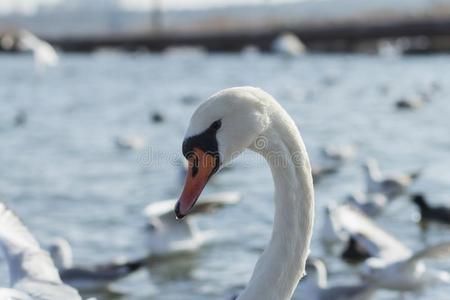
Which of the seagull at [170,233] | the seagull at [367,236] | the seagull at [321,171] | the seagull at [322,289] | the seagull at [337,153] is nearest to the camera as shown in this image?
the seagull at [322,289]

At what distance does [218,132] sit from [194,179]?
19 cm

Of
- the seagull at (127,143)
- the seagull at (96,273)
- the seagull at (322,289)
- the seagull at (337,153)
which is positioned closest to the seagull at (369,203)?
the seagull at (322,289)

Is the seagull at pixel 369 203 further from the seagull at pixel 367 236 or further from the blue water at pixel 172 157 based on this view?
the seagull at pixel 367 236

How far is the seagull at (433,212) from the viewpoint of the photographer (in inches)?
472

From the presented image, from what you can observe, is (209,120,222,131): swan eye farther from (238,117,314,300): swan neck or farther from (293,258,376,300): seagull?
(293,258,376,300): seagull

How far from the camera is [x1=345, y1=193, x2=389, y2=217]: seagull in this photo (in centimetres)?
1212

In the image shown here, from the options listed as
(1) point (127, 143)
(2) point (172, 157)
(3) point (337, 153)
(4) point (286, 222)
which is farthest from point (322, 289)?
(1) point (127, 143)

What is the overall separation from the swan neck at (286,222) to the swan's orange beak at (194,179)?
0.74 ft

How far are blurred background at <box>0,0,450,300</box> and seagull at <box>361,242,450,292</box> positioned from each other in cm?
16

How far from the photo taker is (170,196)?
589 inches

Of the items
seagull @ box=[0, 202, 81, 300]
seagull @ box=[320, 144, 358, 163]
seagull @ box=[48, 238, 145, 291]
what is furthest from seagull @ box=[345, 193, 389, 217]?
seagull @ box=[0, 202, 81, 300]

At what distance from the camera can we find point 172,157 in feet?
59.4

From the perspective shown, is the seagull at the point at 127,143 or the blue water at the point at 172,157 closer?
the blue water at the point at 172,157

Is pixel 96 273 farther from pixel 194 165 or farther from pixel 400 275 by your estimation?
pixel 194 165
